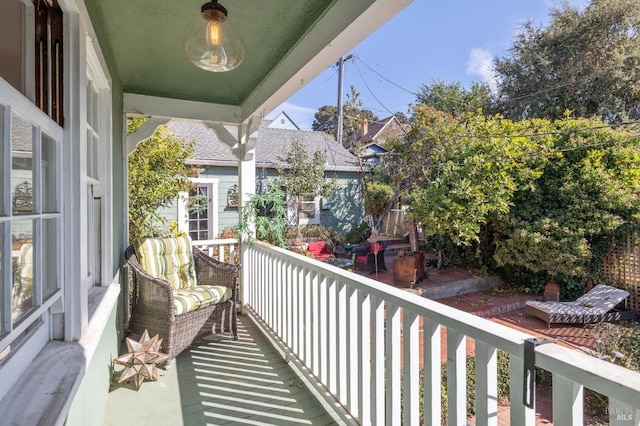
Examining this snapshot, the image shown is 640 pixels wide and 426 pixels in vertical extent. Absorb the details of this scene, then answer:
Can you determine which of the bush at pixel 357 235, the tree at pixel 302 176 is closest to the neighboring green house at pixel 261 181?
the tree at pixel 302 176

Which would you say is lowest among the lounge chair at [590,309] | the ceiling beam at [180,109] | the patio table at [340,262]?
the lounge chair at [590,309]

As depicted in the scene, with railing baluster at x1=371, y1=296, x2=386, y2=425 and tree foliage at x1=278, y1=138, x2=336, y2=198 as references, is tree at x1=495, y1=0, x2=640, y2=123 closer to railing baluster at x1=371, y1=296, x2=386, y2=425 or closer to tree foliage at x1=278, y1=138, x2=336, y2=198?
tree foliage at x1=278, y1=138, x2=336, y2=198

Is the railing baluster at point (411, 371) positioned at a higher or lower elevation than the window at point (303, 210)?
lower

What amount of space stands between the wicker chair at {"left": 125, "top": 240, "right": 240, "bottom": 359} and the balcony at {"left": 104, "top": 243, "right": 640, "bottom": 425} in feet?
0.59

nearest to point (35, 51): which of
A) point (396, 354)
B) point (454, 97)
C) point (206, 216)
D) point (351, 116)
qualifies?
point (396, 354)

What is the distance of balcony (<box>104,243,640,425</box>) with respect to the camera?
99 centimetres

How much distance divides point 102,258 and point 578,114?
52.1ft

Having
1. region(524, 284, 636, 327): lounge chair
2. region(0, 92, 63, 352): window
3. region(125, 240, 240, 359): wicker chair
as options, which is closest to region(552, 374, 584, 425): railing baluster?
region(0, 92, 63, 352): window

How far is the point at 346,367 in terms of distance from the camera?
2.06 m

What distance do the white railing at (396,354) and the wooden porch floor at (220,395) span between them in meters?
0.17

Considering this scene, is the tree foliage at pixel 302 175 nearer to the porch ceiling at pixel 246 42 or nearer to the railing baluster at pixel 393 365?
the porch ceiling at pixel 246 42

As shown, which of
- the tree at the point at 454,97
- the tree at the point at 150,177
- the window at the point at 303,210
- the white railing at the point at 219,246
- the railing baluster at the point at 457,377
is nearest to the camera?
the railing baluster at the point at 457,377

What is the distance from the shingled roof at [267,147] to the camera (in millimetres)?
9172

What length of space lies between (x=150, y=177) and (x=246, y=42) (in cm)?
320
